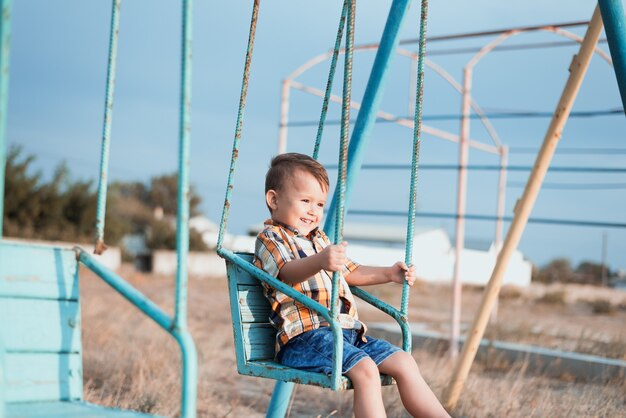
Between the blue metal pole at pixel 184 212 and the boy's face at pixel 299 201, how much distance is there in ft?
3.83

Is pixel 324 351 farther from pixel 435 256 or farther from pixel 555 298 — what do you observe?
pixel 435 256

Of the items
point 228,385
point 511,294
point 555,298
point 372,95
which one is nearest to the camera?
point 372,95

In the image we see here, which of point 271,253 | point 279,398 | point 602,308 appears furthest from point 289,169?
point 602,308

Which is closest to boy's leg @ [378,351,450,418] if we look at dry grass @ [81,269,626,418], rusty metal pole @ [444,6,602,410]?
dry grass @ [81,269,626,418]

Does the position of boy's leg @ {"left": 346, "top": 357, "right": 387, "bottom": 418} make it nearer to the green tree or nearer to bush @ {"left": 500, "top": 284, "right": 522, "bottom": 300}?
bush @ {"left": 500, "top": 284, "right": 522, "bottom": 300}

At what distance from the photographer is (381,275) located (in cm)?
307

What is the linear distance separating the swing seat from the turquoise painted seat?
56 cm

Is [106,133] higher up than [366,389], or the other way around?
[106,133]

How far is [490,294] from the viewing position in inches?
172

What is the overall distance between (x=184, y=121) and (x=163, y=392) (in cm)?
316

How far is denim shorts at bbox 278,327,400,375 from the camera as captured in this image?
2.61 meters

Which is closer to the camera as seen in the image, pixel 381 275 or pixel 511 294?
pixel 381 275

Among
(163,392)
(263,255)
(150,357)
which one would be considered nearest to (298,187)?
(263,255)

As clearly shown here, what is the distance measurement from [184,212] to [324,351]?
3.53 feet
